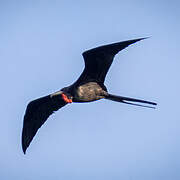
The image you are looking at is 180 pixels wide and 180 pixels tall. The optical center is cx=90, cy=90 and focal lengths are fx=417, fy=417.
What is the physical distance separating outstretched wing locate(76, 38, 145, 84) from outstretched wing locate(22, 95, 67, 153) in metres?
Result: 1.23

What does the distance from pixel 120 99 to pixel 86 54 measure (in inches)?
47.6

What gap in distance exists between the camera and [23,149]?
10.1 m

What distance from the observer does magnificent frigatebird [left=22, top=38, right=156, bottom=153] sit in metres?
8.56

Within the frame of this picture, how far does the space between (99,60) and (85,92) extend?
80 cm

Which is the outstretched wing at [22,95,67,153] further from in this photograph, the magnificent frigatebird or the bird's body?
the bird's body

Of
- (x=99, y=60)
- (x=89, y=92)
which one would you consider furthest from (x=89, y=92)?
(x=99, y=60)

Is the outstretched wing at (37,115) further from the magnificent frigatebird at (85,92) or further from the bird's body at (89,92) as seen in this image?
the bird's body at (89,92)

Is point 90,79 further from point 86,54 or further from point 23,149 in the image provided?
point 23,149

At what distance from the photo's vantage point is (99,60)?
8.85m

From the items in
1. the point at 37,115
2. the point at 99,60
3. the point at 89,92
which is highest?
the point at 99,60

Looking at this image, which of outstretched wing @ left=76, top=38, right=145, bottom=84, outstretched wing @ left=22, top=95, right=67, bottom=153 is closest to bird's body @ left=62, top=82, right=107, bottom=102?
outstretched wing @ left=76, top=38, right=145, bottom=84

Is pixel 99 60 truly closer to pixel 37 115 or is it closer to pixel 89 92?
pixel 89 92

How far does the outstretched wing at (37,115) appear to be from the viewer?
10086mm

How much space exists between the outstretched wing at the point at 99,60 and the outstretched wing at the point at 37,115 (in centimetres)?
123
